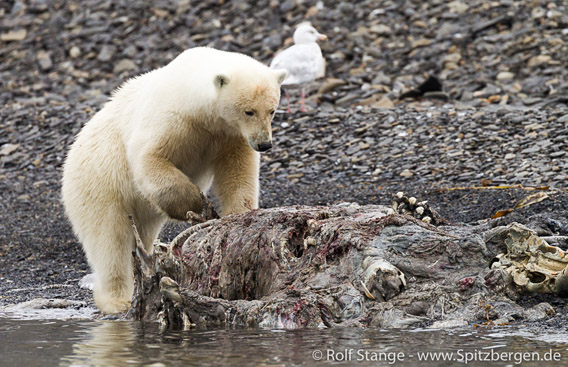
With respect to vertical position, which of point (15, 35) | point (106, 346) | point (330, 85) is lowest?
point (106, 346)

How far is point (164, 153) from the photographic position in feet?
19.6

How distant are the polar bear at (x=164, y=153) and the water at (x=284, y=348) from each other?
138 centimetres

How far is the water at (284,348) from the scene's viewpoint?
3957mm

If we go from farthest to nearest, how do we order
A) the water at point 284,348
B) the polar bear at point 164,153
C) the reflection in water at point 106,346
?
the polar bear at point 164,153 < the reflection in water at point 106,346 < the water at point 284,348

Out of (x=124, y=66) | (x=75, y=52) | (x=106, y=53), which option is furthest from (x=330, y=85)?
(x=75, y=52)

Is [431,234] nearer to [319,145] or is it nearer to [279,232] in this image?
[279,232]

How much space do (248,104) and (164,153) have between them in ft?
2.31

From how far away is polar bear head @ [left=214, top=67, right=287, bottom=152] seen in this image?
579cm

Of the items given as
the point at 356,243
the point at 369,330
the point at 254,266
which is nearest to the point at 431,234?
the point at 356,243

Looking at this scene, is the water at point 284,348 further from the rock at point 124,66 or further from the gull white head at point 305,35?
the rock at point 124,66

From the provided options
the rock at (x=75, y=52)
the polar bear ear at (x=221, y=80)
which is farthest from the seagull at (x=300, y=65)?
the polar bear ear at (x=221, y=80)

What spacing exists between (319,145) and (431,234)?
6.91 meters

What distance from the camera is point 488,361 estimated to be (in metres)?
3.88

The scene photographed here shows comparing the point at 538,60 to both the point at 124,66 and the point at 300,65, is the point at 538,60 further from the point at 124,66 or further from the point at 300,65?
the point at 124,66
